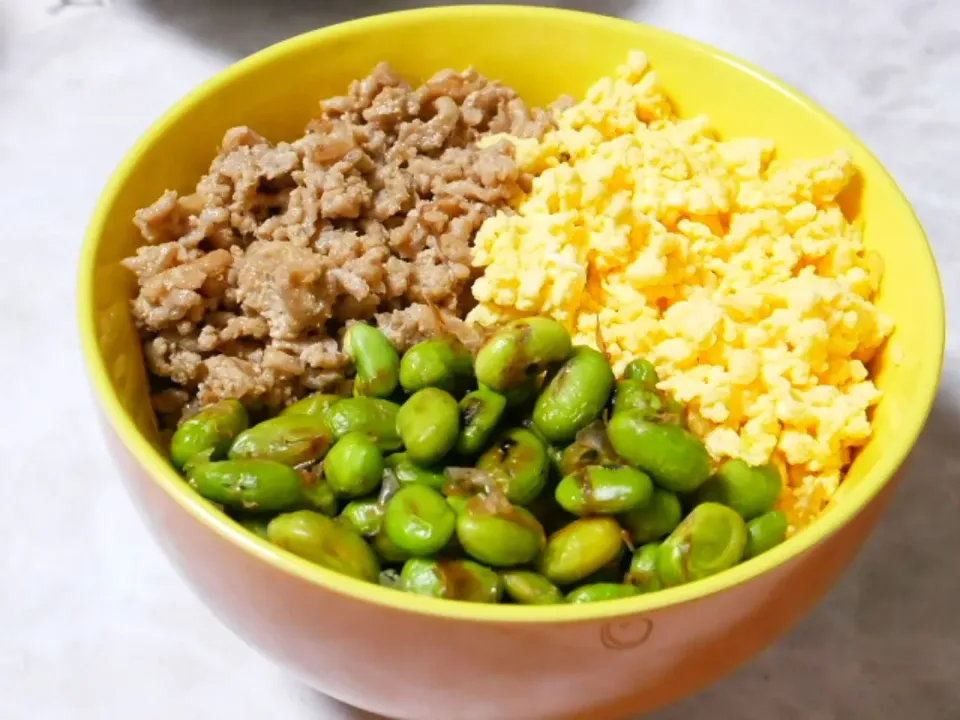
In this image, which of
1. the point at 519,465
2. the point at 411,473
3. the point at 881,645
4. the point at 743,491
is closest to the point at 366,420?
the point at 411,473

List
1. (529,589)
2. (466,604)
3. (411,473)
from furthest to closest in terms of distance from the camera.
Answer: (411,473), (529,589), (466,604)

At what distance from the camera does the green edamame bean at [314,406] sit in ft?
3.81

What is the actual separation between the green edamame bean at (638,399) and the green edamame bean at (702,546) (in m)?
0.13

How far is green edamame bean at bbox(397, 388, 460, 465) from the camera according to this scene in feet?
3.44

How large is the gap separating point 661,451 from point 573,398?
0.11 metres

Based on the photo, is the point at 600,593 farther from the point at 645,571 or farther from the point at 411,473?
the point at 411,473

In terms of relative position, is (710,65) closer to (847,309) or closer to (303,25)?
(847,309)

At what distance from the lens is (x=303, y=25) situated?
209 cm

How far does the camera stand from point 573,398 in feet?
3.59

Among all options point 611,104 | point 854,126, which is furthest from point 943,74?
point 611,104

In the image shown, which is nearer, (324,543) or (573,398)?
(324,543)

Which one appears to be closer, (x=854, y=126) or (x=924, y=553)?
(x=924, y=553)

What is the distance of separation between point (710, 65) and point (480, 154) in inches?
14.2

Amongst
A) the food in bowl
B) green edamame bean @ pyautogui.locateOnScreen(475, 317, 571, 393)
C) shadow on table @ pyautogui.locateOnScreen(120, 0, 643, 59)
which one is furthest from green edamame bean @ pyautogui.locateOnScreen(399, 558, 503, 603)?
shadow on table @ pyautogui.locateOnScreen(120, 0, 643, 59)
